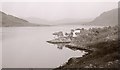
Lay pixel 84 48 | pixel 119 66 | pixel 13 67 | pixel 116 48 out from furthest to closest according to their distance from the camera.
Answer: pixel 84 48
pixel 13 67
pixel 116 48
pixel 119 66

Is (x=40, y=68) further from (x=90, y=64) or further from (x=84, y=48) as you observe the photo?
(x=84, y=48)

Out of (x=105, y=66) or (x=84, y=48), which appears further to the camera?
(x=84, y=48)

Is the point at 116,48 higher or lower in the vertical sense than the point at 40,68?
higher

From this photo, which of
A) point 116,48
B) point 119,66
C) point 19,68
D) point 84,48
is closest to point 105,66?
point 119,66

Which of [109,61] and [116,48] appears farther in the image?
[116,48]

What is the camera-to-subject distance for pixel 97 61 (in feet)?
111

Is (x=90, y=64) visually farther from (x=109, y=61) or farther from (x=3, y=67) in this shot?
(x=3, y=67)

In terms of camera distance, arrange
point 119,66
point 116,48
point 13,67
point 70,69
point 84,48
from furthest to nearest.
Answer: point 84,48
point 13,67
point 116,48
point 70,69
point 119,66

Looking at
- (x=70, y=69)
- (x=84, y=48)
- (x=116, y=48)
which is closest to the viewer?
(x=70, y=69)

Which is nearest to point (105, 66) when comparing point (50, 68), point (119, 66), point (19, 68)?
point (119, 66)

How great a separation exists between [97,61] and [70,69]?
14.7 feet

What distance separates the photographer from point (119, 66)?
98.6 ft

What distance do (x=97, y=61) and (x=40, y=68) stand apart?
424 inches

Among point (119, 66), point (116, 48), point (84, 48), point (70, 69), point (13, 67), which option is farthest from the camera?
point (84, 48)
